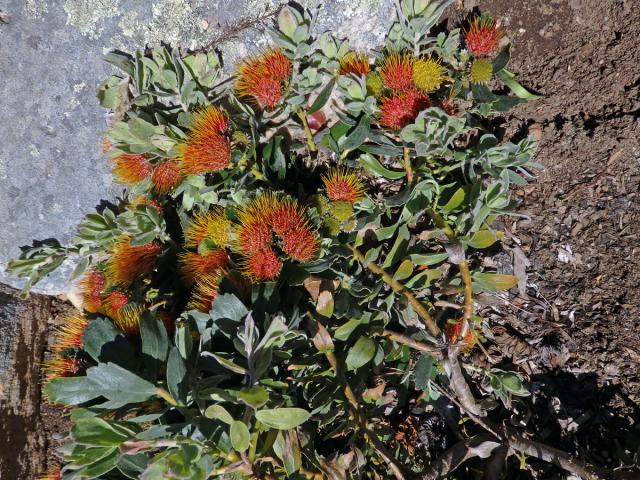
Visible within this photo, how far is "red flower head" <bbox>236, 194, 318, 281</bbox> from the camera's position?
5.43 ft

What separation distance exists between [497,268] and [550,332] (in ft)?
0.97

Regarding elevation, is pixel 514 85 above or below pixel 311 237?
above

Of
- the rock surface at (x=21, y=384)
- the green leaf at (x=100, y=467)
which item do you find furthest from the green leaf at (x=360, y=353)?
the rock surface at (x=21, y=384)

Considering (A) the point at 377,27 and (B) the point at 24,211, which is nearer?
(A) the point at 377,27

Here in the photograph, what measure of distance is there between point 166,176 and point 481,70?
3.75ft

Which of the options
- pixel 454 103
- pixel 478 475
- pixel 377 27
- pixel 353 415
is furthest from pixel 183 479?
pixel 377 27

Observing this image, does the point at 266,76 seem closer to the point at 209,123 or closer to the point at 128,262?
the point at 209,123

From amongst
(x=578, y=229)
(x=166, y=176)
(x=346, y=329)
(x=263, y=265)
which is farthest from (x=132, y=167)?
(x=578, y=229)

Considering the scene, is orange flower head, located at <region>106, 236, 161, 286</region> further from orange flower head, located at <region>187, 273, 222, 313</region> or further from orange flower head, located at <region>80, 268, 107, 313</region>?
orange flower head, located at <region>187, 273, 222, 313</region>

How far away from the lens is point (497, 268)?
2.14 m

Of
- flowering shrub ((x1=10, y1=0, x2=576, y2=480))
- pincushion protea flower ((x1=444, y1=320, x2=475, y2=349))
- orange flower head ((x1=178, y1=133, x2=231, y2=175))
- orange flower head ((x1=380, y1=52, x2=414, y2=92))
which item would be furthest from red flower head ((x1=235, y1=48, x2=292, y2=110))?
pincushion protea flower ((x1=444, y1=320, x2=475, y2=349))

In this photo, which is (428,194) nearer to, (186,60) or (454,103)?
(454,103)

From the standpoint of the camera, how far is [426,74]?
1.85 metres

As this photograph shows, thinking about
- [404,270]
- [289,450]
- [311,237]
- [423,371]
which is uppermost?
[311,237]
